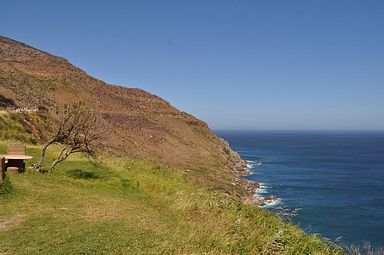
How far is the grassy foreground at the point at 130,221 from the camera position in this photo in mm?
9906

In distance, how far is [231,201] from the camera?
619 inches

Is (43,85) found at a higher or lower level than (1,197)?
higher

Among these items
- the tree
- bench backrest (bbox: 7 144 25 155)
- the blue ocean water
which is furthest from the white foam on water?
bench backrest (bbox: 7 144 25 155)

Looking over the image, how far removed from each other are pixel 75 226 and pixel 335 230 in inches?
1613

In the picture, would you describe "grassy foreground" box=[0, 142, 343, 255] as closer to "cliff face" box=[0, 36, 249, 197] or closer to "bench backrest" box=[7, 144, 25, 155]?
"bench backrest" box=[7, 144, 25, 155]

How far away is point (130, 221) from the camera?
13.2 meters

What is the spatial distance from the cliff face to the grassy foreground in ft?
125

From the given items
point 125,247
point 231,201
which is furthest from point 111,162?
point 125,247

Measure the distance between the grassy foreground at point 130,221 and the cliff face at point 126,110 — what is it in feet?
125

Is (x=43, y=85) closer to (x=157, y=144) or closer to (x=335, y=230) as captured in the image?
(x=157, y=144)

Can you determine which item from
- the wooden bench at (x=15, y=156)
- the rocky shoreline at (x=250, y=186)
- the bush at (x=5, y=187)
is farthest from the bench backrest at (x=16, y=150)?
the rocky shoreline at (x=250, y=186)

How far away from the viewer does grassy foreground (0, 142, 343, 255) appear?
9.91 metres

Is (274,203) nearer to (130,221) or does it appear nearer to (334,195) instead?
(334,195)

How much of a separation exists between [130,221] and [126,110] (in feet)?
274
